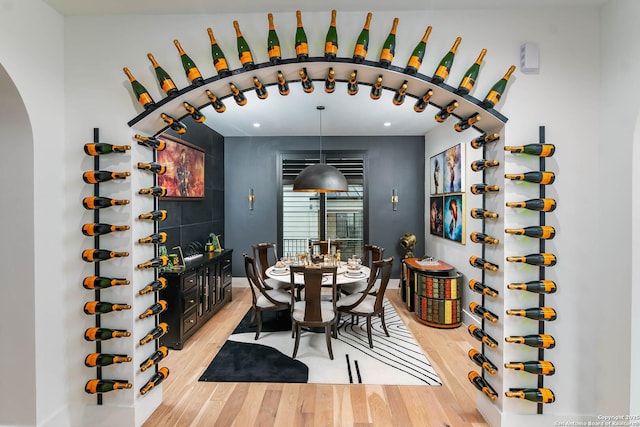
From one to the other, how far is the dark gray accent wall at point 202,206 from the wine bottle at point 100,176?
5.58 ft

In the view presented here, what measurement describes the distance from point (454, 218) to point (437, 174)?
0.94 m

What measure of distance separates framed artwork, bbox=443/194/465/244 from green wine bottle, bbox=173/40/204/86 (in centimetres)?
345

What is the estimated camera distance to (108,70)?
1.89m

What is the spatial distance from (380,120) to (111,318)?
159 inches

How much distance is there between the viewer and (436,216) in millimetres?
4801

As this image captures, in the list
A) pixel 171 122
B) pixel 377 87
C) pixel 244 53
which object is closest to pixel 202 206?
pixel 171 122

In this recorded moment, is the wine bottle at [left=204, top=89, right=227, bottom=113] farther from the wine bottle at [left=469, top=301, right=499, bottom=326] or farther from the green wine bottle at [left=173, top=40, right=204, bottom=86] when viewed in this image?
the wine bottle at [left=469, top=301, right=499, bottom=326]

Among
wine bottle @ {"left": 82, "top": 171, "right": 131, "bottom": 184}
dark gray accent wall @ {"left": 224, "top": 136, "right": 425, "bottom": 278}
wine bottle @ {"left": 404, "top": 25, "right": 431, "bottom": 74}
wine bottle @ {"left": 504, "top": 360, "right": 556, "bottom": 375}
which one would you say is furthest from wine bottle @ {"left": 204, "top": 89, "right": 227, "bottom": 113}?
dark gray accent wall @ {"left": 224, "top": 136, "right": 425, "bottom": 278}

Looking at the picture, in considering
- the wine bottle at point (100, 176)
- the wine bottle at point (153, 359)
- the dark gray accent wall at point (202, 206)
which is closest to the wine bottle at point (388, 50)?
the wine bottle at point (100, 176)

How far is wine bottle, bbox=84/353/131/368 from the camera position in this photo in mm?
A: 1821

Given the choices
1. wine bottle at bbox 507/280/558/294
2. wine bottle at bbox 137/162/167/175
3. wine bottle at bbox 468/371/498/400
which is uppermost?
wine bottle at bbox 137/162/167/175

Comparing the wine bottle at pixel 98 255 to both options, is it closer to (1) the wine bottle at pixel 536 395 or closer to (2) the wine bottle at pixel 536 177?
(2) the wine bottle at pixel 536 177
